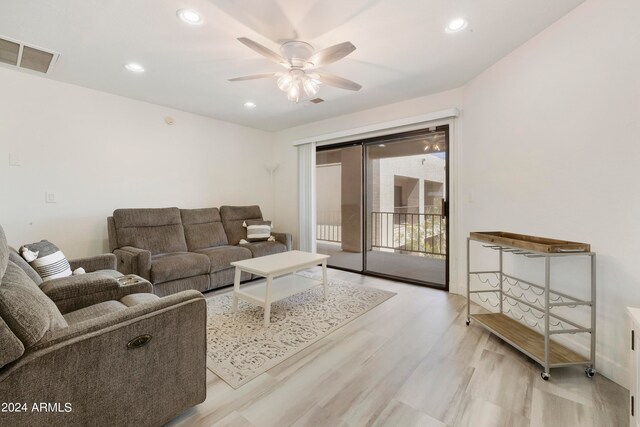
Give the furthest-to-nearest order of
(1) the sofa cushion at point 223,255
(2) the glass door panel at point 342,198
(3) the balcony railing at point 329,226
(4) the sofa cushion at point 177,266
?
(3) the balcony railing at point 329,226 → (2) the glass door panel at point 342,198 → (1) the sofa cushion at point 223,255 → (4) the sofa cushion at point 177,266

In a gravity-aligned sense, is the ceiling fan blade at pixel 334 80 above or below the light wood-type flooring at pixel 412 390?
above

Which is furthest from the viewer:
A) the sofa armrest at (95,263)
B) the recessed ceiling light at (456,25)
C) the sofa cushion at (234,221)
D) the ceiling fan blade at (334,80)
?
the sofa cushion at (234,221)

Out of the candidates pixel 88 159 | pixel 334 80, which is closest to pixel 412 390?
pixel 334 80

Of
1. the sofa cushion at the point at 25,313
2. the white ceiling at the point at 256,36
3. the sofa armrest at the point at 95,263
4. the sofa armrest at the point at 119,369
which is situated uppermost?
the white ceiling at the point at 256,36

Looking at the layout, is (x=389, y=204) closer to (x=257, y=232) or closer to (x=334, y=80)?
(x=257, y=232)

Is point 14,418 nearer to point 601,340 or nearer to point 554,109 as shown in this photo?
point 601,340

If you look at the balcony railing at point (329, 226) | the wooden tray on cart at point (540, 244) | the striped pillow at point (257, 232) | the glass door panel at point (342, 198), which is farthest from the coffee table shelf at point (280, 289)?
the balcony railing at point (329, 226)

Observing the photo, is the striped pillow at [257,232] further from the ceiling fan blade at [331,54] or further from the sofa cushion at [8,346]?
the sofa cushion at [8,346]

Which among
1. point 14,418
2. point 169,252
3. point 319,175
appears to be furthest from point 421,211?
point 14,418

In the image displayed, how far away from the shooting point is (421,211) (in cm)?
492

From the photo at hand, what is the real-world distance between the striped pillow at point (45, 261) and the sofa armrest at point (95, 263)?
0.18 m

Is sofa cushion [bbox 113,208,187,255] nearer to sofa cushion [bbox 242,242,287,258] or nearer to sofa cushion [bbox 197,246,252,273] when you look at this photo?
sofa cushion [bbox 197,246,252,273]

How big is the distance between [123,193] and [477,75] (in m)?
4.44

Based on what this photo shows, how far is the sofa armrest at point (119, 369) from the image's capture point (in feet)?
3.28
